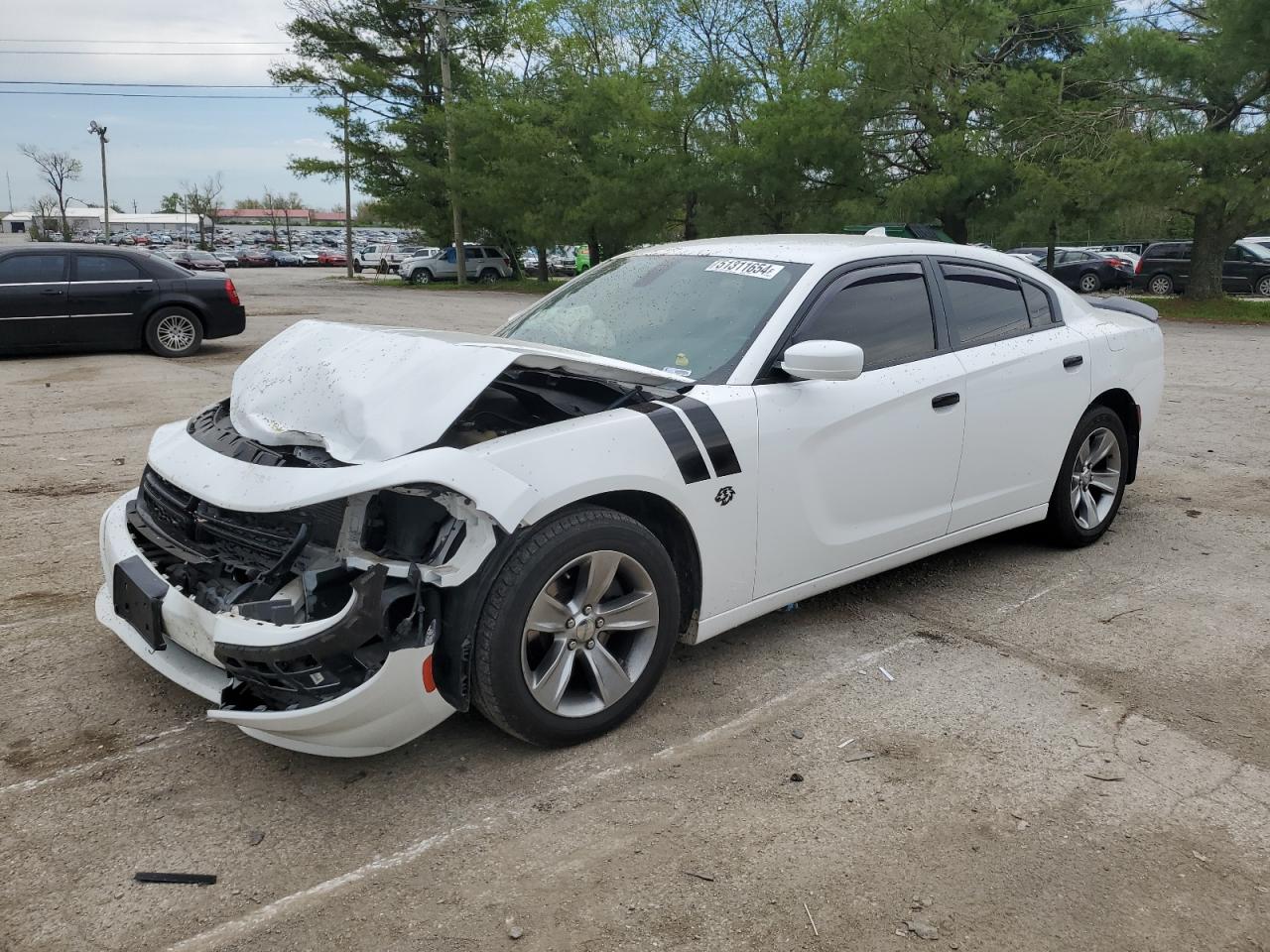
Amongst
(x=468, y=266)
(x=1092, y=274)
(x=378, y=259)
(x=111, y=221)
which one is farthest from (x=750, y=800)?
(x=111, y=221)

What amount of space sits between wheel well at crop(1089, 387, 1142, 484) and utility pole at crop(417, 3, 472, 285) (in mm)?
34003

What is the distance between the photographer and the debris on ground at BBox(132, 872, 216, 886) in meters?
2.59

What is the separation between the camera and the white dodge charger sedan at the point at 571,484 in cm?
289

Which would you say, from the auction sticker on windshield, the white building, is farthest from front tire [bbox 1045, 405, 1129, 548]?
the white building

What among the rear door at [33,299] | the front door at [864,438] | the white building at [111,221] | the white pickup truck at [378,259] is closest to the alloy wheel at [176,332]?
the rear door at [33,299]

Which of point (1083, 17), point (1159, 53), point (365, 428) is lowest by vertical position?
point (365, 428)

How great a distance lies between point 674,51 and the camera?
1304 inches

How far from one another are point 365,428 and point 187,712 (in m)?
1.25

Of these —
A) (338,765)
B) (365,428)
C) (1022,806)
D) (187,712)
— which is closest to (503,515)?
(365,428)

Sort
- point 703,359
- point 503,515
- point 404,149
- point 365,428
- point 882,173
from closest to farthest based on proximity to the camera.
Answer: point 503,515 < point 365,428 < point 703,359 < point 882,173 < point 404,149

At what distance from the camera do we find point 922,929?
2441 millimetres

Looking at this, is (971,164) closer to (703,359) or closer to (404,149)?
(703,359)

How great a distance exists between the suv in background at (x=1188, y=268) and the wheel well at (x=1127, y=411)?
23841mm

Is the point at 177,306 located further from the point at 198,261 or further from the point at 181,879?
the point at 198,261
